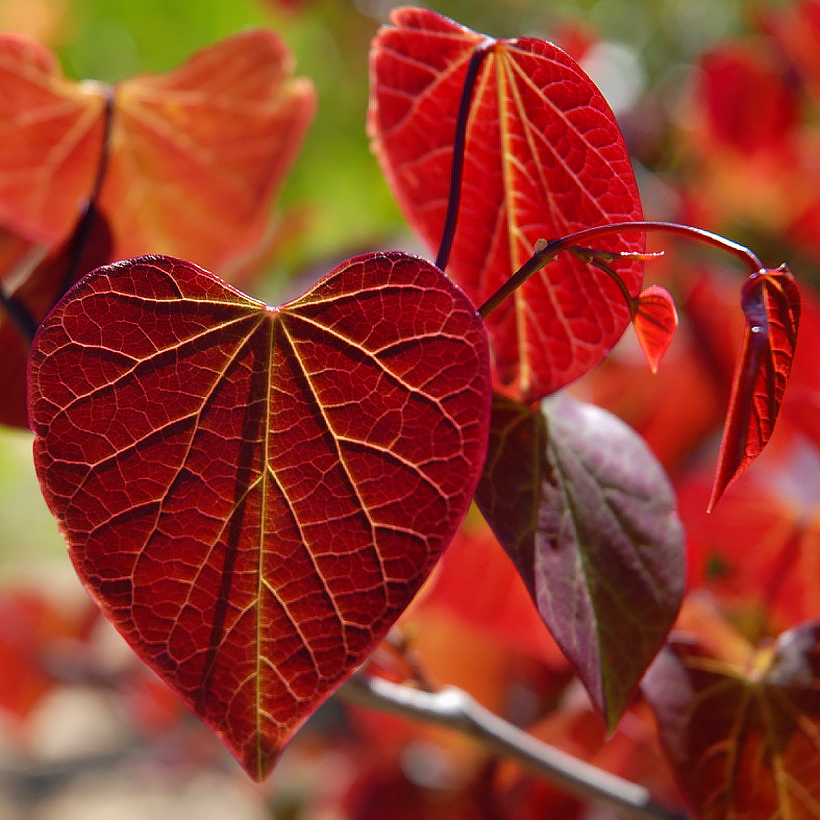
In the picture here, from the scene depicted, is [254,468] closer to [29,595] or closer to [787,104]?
[29,595]

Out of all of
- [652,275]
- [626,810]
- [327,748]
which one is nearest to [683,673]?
[626,810]

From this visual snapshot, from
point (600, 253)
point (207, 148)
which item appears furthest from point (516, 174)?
point (207, 148)

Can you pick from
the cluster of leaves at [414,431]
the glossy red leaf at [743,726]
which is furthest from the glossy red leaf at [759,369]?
the glossy red leaf at [743,726]

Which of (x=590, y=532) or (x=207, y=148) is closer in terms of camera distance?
(x=590, y=532)

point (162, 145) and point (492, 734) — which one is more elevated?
point (162, 145)

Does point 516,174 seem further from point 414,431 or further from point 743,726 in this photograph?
A: point 743,726

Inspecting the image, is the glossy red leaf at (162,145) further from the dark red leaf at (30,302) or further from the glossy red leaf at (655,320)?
the glossy red leaf at (655,320)
